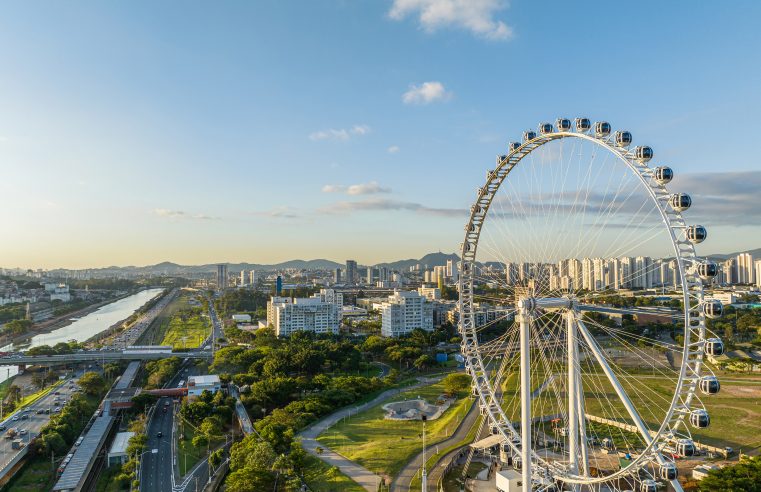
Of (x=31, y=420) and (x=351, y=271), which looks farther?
(x=351, y=271)

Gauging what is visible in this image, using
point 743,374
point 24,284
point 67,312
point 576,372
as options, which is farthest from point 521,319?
point 24,284

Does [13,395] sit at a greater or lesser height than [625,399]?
lesser

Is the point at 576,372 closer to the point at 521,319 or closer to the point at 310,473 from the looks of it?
the point at 521,319

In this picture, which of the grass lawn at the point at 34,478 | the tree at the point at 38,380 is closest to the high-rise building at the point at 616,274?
the grass lawn at the point at 34,478

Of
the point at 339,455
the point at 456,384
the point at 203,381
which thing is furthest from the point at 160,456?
the point at 456,384

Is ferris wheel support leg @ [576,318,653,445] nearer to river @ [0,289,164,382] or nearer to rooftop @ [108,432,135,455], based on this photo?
rooftop @ [108,432,135,455]

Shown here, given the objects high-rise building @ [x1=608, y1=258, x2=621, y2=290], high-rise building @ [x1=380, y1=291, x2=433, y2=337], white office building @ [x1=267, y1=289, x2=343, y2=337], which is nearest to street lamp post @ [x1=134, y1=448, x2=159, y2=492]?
high-rise building @ [x1=608, y1=258, x2=621, y2=290]

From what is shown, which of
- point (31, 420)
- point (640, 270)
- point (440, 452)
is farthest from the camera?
point (31, 420)

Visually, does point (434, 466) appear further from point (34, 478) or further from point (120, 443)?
point (34, 478)
